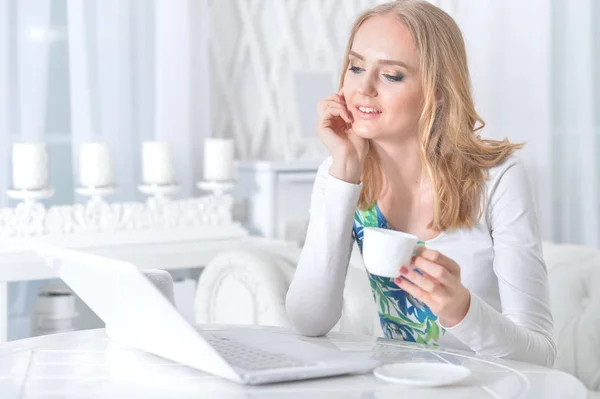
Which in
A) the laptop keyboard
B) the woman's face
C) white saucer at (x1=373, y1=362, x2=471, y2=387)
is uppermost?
the woman's face

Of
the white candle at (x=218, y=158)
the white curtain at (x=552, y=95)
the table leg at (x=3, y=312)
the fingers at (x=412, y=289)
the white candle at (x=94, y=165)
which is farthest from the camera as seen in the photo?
the white curtain at (x=552, y=95)

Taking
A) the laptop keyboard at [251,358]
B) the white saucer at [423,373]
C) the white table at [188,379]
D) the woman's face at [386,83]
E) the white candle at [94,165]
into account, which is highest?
the woman's face at [386,83]

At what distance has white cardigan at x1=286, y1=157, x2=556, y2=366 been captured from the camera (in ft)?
4.13

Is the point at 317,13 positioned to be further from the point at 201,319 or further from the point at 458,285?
the point at 458,285

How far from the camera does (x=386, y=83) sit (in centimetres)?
135

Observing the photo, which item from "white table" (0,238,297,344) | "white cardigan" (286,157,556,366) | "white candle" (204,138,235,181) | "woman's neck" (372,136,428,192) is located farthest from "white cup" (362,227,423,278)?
"white candle" (204,138,235,181)

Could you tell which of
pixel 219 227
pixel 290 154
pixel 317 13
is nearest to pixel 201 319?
pixel 219 227

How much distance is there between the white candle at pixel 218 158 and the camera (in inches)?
90.0

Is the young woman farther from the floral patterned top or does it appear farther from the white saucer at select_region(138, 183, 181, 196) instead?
the white saucer at select_region(138, 183, 181, 196)

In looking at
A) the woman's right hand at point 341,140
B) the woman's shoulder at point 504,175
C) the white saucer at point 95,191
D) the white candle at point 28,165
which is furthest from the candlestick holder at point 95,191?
the woman's shoulder at point 504,175

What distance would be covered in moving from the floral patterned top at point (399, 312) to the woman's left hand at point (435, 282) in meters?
0.25

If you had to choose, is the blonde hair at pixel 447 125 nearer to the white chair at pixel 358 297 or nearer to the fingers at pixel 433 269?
the fingers at pixel 433 269

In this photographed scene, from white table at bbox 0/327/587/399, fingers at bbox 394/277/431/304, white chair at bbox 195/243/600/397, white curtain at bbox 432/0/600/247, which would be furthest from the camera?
white curtain at bbox 432/0/600/247

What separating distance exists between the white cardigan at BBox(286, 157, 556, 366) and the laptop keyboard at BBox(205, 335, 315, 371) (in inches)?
8.3
